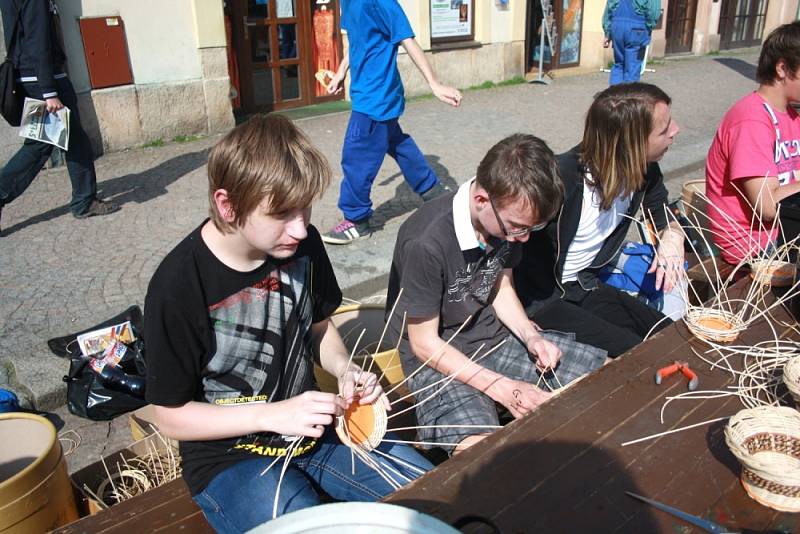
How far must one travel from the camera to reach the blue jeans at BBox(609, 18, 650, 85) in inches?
347

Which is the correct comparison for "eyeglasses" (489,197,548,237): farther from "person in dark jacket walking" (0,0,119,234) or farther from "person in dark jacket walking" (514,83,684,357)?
"person in dark jacket walking" (0,0,119,234)

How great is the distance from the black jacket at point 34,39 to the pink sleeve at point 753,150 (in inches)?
172

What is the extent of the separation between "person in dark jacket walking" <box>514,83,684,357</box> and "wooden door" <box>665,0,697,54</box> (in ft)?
46.2

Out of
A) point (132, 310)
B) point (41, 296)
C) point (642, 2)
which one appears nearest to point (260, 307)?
point (132, 310)

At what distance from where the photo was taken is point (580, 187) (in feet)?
9.14

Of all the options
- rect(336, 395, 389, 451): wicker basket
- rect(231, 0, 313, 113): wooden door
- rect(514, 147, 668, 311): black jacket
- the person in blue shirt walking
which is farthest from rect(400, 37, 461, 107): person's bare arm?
rect(231, 0, 313, 113): wooden door

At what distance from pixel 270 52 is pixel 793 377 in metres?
8.35

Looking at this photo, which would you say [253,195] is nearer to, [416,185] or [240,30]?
[416,185]

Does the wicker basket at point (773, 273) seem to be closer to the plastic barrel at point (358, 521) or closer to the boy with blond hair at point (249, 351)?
the boy with blond hair at point (249, 351)

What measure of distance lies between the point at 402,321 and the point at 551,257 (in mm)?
860

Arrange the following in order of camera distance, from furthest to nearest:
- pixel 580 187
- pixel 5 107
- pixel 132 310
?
1. pixel 5 107
2. pixel 132 310
3. pixel 580 187

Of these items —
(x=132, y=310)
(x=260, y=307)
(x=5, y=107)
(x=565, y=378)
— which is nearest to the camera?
(x=260, y=307)

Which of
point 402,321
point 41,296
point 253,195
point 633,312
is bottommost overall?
point 41,296

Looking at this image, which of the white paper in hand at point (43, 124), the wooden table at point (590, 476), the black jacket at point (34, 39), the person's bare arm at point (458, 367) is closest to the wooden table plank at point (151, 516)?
the wooden table at point (590, 476)
